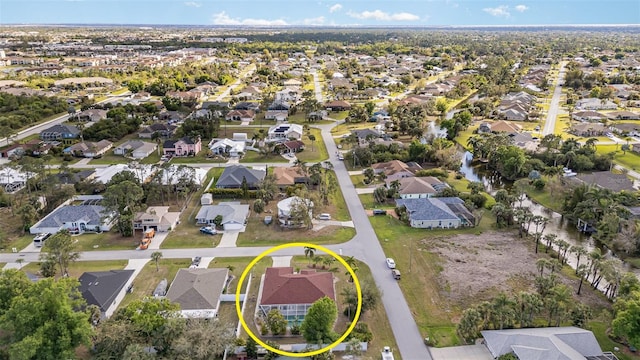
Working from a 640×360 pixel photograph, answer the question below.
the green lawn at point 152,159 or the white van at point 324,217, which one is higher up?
the green lawn at point 152,159

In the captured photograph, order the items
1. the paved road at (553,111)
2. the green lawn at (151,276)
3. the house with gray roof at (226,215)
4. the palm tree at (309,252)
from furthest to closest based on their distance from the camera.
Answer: the paved road at (553,111) < the house with gray roof at (226,215) < the palm tree at (309,252) < the green lawn at (151,276)

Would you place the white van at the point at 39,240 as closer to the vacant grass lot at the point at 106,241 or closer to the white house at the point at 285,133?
the vacant grass lot at the point at 106,241

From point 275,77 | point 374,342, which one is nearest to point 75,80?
point 275,77

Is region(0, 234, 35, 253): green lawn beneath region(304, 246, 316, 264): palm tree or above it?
beneath

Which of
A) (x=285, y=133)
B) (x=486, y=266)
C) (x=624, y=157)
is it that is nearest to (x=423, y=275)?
(x=486, y=266)

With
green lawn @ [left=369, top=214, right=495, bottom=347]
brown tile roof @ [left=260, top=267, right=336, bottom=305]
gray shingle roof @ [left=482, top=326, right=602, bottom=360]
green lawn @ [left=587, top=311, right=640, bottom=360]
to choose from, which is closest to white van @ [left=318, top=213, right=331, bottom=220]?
green lawn @ [left=369, top=214, right=495, bottom=347]

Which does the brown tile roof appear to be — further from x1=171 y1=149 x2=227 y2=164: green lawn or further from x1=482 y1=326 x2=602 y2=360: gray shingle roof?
x1=171 y1=149 x2=227 y2=164: green lawn

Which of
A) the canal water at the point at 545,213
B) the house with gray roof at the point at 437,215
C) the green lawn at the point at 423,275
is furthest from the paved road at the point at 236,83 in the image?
the green lawn at the point at 423,275

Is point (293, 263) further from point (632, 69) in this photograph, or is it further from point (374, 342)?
point (632, 69)
